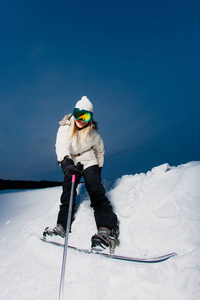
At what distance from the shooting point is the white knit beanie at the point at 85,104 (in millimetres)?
3156

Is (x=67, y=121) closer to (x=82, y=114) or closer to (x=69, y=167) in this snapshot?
(x=82, y=114)

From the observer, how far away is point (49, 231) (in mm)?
2912

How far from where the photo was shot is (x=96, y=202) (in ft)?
9.75

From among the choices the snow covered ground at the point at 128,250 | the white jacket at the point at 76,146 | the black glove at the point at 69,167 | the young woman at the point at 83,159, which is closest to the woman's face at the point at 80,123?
the young woman at the point at 83,159

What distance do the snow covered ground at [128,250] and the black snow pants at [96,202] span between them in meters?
0.18

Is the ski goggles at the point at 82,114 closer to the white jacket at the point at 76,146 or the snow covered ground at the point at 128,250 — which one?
the white jacket at the point at 76,146

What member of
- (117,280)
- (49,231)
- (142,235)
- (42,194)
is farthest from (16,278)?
(42,194)

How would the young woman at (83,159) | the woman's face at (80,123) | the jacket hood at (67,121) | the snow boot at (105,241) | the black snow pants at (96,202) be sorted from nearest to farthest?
the snow boot at (105,241), the black snow pants at (96,202), the young woman at (83,159), the woman's face at (80,123), the jacket hood at (67,121)

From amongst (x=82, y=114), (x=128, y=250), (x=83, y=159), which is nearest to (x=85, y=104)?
(x=82, y=114)

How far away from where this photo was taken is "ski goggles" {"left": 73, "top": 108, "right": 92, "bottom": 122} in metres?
3.10

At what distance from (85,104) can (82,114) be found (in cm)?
19

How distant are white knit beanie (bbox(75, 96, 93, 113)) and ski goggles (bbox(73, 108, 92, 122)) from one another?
8cm

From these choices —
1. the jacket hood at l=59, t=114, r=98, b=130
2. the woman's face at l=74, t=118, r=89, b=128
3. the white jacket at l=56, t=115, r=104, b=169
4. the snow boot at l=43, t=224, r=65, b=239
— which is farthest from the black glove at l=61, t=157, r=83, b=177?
the snow boot at l=43, t=224, r=65, b=239

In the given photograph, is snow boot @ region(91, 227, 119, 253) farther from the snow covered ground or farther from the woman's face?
the woman's face
